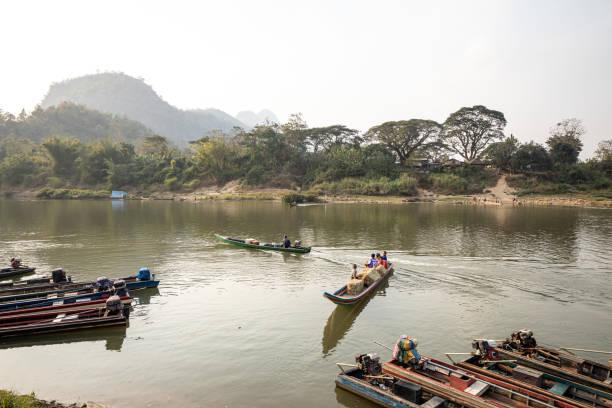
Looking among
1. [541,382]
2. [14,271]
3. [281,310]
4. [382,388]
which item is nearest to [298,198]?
[14,271]

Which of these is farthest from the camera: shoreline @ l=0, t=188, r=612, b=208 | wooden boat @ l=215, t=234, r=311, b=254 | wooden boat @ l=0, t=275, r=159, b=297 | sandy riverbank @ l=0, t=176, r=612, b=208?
sandy riverbank @ l=0, t=176, r=612, b=208

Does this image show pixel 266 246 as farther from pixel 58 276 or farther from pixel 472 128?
pixel 472 128

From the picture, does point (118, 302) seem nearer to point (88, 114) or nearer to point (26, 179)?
point (26, 179)

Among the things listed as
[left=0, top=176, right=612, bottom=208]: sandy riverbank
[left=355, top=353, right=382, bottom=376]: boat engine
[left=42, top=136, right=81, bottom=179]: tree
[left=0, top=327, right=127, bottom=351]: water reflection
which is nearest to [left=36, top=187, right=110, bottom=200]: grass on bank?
[left=0, top=176, right=612, bottom=208]: sandy riverbank

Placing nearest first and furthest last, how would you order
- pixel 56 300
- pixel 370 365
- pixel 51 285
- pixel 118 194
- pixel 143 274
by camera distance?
pixel 370 365, pixel 56 300, pixel 51 285, pixel 143 274, pixel 118 194

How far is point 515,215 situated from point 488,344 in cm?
5047

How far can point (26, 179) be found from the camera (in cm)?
10325

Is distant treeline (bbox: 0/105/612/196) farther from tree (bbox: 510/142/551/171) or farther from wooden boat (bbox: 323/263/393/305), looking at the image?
wooden boat (bbox: 323/263/393/305)

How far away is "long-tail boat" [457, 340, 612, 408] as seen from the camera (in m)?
9.12

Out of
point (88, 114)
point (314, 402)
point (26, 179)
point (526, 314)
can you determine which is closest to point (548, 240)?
point (526, 314)

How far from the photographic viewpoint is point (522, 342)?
465 inches

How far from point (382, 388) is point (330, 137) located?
4096 inches

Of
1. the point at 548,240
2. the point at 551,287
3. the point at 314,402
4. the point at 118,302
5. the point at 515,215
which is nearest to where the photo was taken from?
the point at 314,402

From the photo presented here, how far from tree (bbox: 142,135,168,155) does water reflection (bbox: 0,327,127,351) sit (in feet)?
371
